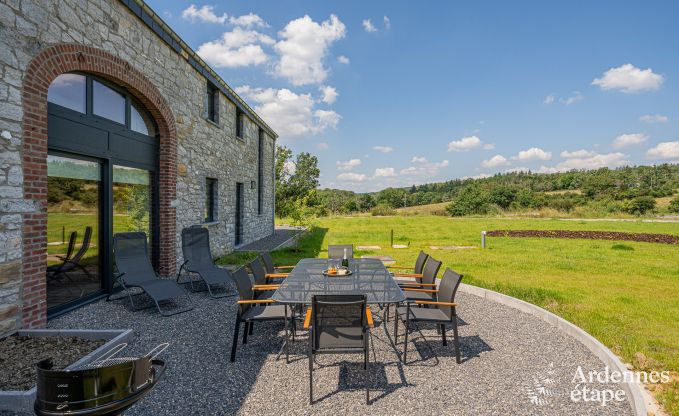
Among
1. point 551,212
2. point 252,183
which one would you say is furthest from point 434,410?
point 551,212

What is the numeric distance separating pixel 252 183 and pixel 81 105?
886cm

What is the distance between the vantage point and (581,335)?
4223 millimetres

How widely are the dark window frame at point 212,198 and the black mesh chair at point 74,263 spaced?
4446 millimetres

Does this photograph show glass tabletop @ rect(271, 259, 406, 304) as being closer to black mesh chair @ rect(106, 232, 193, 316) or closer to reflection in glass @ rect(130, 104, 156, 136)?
black mesh chair @ rect(106, 232, 193, 316)

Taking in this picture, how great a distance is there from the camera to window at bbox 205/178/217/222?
32.6 ft

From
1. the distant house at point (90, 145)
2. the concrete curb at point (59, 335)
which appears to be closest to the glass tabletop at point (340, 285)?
the concrete curb at point (59, 335)

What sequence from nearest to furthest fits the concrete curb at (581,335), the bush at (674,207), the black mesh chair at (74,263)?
the concrete curb at (581,335) < the black mesh chair at (74,263) < the bush at (674,207)

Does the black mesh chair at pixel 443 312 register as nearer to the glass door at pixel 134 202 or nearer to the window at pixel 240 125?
the glass door at pixel 134 202

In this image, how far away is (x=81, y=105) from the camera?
5117 mm

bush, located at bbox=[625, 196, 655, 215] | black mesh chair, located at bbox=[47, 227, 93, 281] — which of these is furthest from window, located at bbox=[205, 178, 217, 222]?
bush, located at bbox=[625, 196, 655, 215]

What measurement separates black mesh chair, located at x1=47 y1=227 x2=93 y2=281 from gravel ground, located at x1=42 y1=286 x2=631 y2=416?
27.1 inches

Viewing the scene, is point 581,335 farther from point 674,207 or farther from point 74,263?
point 674,207

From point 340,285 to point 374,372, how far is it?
1.15 meters

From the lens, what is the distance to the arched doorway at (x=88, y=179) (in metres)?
4.75
